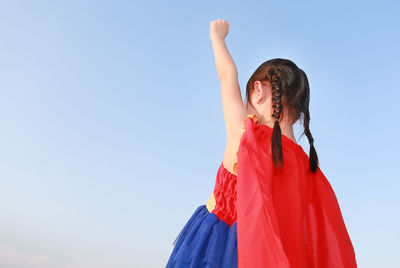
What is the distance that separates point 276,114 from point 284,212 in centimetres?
50

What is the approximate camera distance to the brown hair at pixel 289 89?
1999mm

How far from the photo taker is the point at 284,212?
174cm

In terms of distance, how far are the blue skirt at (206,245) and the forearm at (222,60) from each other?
78 centimetres

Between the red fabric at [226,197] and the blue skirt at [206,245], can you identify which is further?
the red fabric at [226,197]

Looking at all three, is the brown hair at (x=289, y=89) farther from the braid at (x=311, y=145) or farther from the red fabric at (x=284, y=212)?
the red fabric at (x=284, y=212)

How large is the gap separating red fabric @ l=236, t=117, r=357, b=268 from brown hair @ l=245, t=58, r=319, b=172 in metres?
0.14

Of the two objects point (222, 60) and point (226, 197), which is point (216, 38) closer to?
point (222, 60)

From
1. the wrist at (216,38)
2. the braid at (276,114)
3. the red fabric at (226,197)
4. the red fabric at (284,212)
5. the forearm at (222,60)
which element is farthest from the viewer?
the wrist at (216,38)

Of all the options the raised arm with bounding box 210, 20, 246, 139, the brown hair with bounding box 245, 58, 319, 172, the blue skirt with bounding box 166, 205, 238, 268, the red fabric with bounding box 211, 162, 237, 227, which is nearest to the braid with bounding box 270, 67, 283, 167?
the brown hair with bounding box 245, 58, 319, 172

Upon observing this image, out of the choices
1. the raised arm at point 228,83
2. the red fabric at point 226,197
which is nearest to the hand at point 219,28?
the raised arm at point 228,83

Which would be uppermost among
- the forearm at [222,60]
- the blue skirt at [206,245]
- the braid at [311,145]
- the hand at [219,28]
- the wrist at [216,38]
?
the hand at [219,28]

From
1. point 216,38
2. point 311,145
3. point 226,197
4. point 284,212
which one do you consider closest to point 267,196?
point 284,212

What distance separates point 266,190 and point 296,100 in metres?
0.58

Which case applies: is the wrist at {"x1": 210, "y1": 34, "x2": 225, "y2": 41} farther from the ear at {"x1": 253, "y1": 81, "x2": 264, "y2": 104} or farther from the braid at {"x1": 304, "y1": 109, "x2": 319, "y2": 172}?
the braid at {"x1": 304, "y1": 109, "x2": 319, "y2": 172}
